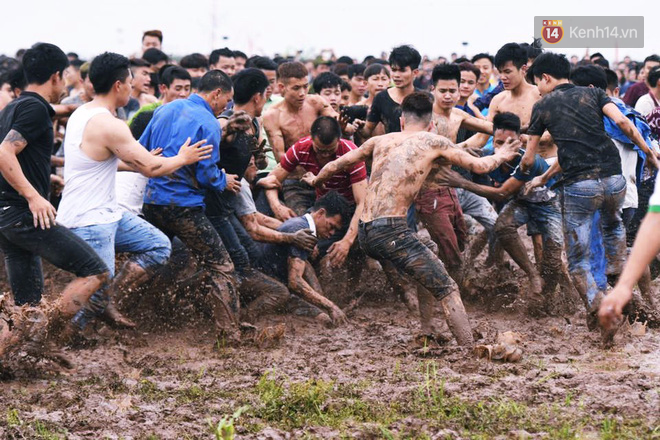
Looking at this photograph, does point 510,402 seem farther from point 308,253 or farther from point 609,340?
point 308,253

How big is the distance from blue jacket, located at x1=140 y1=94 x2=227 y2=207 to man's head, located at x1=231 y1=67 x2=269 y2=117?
1.61ft

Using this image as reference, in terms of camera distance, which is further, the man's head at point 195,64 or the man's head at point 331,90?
the man's head at point 195,64

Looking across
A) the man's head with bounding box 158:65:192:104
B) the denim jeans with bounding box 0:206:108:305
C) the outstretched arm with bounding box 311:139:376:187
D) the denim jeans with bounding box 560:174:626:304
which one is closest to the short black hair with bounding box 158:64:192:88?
the man's head with bounding box 158:65:192:104

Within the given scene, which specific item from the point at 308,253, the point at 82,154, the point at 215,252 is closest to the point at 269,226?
the point at 308,253

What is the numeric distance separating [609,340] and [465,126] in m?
2.95

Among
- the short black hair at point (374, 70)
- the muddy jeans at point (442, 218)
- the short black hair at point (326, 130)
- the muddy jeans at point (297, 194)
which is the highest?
the short black hair at point (374, 70)

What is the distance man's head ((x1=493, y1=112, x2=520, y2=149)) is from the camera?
7770 millimetres

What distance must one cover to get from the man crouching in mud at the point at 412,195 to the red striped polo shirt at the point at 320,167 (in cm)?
111

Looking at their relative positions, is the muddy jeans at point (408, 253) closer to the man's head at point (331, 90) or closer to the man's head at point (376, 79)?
the man's head at point (331, 90)

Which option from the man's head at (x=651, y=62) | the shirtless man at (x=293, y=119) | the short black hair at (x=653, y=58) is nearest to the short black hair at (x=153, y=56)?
the shirtless man at (x=293, y=119)

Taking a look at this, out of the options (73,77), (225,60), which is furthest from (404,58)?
(73,77)

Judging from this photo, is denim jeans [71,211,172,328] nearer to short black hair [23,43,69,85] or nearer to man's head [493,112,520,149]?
short black hair [23,43,69,85]

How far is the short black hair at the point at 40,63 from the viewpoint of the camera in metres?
5.70

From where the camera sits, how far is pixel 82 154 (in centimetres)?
588
